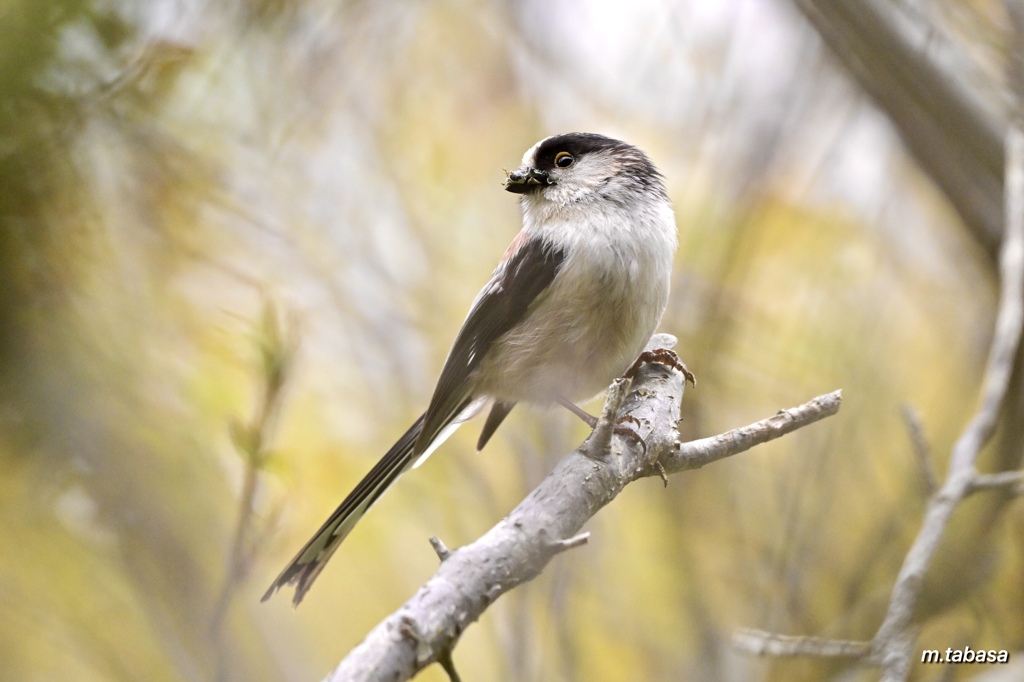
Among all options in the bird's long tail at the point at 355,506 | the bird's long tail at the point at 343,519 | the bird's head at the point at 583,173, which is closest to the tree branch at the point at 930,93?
the bird's head at the point at 583,173

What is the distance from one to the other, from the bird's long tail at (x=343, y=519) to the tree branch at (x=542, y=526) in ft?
2.43

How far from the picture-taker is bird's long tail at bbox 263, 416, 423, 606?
7.63 ft

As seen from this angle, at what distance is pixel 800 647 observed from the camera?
185 centimetres

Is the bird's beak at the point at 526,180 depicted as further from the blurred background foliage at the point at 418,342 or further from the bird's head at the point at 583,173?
the blurred background foliage at the point at 418,342

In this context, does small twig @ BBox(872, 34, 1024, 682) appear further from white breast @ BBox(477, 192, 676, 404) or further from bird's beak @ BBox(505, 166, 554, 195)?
bird's beak @ BBox(505, 166, 554, 195)

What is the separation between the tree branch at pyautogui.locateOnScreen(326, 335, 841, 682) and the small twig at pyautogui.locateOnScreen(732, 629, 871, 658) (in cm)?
46

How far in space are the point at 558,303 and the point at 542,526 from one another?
1164 millimetres

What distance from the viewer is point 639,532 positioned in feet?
14.3

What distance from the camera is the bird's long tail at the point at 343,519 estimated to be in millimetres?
2326

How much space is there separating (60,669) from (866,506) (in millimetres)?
4076

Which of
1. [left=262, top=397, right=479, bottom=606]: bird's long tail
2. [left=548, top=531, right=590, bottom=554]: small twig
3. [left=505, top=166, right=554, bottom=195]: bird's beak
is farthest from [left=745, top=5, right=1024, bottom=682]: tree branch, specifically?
[left=262, top=397, right=479, bottom=606]: bird's long tail

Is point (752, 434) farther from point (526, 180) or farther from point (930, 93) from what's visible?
point (930, 93)

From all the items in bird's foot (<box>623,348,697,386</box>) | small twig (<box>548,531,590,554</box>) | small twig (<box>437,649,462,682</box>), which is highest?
bird's foot (<box>623,348,697,386</box>)

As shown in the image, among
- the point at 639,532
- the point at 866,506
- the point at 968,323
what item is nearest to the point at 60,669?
the point at 639,532
